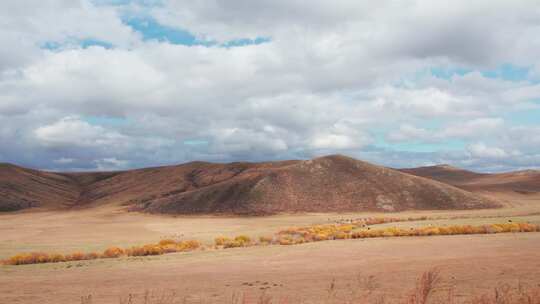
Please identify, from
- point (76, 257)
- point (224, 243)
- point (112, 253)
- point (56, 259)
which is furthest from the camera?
point (224, 243)

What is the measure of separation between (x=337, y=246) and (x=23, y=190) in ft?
383

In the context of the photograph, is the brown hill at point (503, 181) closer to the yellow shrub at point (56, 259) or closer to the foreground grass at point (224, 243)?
the foreground grass at point (224, 243)

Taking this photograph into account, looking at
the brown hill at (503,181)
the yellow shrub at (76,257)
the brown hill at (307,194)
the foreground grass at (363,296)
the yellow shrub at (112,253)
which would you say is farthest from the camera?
the brown hill at (503,181)

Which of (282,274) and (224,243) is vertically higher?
(224,243)

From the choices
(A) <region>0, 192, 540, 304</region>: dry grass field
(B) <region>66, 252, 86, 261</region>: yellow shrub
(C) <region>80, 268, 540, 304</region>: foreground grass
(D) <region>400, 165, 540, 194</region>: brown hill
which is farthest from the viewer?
(D) <region>400, 165, 540, 194</region>: brown hill

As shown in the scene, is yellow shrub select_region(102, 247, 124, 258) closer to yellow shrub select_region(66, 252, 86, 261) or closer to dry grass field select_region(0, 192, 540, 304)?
yellow shrub select_region(66, 252, 86, 261)

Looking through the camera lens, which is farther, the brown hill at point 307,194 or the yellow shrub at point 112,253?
the brown hill at point 307,194

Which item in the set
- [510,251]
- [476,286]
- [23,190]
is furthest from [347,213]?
[23,190]

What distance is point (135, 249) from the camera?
28.7 metres

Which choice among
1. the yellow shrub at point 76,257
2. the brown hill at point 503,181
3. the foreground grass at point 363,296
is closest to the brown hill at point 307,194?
the brown hill at point 503,181

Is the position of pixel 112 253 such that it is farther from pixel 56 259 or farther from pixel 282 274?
pixel 282 274

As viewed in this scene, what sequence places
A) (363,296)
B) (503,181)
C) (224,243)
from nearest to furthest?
(363,296)
(224,243)
(503,181)

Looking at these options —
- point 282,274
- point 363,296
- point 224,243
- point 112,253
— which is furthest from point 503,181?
point 363,296

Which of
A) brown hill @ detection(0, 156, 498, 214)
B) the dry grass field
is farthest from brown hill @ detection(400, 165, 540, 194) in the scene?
the dry grass field
